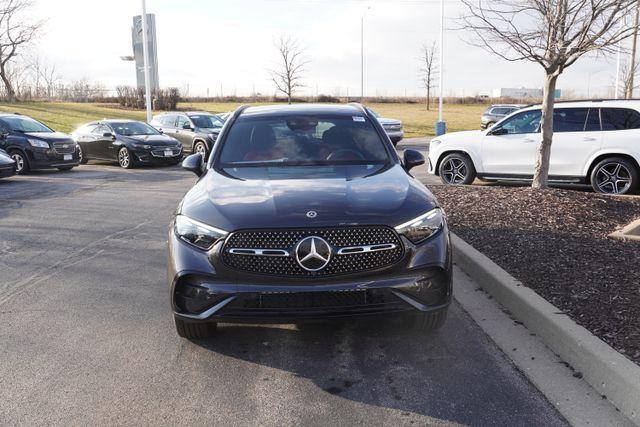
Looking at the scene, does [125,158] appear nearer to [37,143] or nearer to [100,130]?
[100,130]

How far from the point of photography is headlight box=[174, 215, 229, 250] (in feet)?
12.2

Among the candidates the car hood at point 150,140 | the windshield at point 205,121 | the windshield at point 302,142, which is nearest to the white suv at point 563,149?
the windshield at point 302,142

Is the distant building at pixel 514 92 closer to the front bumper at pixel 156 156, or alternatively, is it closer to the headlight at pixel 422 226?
the front bumper at pixel 156 156

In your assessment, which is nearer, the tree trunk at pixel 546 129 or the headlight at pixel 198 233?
the headlight at pixel 198 233

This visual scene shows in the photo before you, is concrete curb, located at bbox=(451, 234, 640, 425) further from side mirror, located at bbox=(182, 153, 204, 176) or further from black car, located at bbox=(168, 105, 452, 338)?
side mirror, located at bbox=(182, 153, 204, 176)

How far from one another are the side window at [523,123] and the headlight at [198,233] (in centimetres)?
913

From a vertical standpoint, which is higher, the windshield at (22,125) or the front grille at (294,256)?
the windshield at (22,125)

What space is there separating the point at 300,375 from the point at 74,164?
14.8 meters

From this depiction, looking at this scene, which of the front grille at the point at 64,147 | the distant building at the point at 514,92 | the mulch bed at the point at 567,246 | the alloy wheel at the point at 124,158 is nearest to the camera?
Answer: the mulch bed at the point at 567,246

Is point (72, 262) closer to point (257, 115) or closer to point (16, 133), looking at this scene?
point (257, 115)

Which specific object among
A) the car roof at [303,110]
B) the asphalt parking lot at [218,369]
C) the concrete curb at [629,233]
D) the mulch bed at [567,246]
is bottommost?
the asphalt parking lot at [218,369]

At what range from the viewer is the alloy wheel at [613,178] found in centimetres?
1025

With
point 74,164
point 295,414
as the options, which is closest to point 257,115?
point 295,414

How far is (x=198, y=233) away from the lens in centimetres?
379
